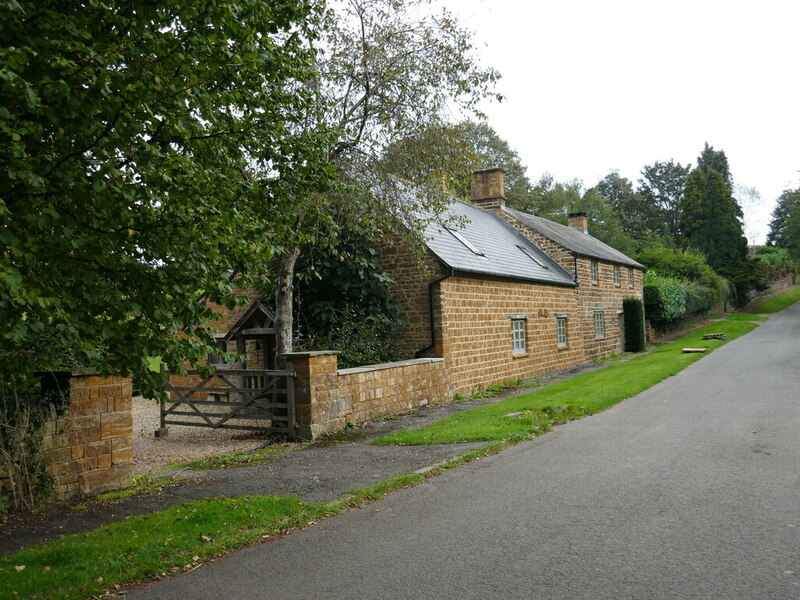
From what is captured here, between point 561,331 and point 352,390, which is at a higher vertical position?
point 561,331

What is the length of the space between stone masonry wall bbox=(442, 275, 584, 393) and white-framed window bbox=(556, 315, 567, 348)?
0.58ft

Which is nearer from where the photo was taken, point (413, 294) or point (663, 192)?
point (413, 294)

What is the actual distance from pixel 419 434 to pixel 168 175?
6.93m

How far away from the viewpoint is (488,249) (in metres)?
21.5

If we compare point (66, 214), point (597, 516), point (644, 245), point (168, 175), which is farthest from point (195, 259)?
point (644, 245)

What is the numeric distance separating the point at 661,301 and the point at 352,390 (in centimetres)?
2811

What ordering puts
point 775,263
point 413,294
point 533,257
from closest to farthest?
point 413,294
point 533,257
point 775,263

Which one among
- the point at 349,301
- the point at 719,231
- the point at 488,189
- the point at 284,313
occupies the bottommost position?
the point at 284,313

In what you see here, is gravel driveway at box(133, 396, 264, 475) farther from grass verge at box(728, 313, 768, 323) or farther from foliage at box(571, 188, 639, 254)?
foliage at box(571, 188, 639, 254)

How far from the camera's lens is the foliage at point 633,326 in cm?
3141

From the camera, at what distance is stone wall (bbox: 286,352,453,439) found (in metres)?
11.3

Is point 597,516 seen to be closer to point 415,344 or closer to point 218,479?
point 218,479

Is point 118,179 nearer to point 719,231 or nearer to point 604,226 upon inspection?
point 719,231

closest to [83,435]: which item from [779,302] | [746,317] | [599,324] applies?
[599,324]
